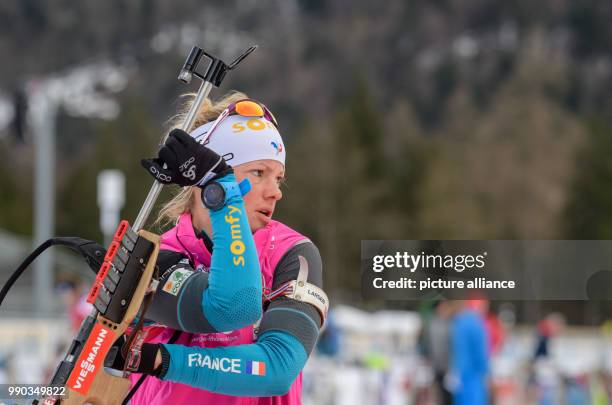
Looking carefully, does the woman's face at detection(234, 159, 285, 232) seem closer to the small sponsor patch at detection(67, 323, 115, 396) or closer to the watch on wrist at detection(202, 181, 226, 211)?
the watch on wrist at detection(202, 181, 226, 211)

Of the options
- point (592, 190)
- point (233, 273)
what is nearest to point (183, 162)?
point (233, 273)

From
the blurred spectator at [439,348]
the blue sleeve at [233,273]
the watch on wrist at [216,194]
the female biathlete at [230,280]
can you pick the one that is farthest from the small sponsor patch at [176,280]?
the blurred spectator at [439,348]

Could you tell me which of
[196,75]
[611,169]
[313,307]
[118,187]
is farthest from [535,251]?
[611,169]

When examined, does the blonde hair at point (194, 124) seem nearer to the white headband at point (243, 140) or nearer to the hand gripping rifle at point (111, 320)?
the white headband at point (243, 140)

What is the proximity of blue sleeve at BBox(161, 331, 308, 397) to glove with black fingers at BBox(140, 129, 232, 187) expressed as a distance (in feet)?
1.27

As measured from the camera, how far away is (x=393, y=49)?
98.0m

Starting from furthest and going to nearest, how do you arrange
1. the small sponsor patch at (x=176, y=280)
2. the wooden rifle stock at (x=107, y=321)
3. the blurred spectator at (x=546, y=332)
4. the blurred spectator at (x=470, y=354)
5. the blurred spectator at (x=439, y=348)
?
the blurred spectator at (x=546, y=332) < the blurred spectator at (x=439, y=348) < the blurred spectator at (x=470, y=354) < the small sponsor patch at (x=176, y=280) < the wooden rifle stock at (x=107, y=321)

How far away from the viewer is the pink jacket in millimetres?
2875

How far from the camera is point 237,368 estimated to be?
2713mm

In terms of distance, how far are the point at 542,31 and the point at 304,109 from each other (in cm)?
2656

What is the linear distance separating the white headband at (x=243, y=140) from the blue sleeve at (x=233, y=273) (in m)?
0.30

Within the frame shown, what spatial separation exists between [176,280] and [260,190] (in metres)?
0.35

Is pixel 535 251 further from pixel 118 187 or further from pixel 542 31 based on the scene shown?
pixel 542 31

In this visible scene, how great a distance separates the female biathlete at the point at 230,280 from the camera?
8.74ft
